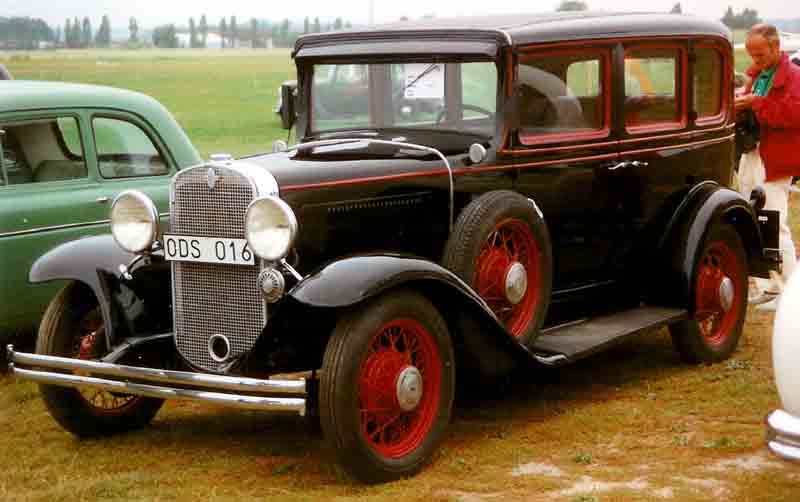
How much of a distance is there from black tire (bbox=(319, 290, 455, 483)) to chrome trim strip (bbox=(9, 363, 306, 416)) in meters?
0.17

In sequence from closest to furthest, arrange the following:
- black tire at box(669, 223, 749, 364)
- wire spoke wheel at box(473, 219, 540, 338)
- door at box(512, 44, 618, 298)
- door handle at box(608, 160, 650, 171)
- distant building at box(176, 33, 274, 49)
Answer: wire spoke wheel at box(473, 219, 540, 338) < door at box(512, 44, 618, 298) < door handle at box(608, 160, 650, 171) < black tire at box(669, 223, 749, 364) < distant building at box(176, 33, 274, 49)

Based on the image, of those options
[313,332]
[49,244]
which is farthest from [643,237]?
[49,244]

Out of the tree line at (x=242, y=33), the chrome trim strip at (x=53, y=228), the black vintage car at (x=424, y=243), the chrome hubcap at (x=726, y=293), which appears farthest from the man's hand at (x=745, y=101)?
the tree line at (x=242, y=33)

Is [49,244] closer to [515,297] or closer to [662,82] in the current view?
[515,297]

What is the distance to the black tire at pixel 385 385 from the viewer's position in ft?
15.8

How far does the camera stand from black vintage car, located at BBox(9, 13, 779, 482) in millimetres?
5031

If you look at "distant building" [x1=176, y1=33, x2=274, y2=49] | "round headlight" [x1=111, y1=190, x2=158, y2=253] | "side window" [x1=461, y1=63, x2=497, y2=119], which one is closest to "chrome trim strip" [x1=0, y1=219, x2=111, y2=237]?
"round headlight" [x1=111, y1=190, x2=158, y2=253]

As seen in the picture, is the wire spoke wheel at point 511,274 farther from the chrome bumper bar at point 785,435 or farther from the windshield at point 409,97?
the chrome bumper bar at point 785,435

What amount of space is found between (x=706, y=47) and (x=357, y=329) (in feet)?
11.4

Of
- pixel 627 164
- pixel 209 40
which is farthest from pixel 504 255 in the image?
pixel 209 40

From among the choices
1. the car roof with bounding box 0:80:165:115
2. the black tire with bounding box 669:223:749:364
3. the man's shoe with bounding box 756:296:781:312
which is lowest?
the man's shoe with bounding box 756:296:781:312

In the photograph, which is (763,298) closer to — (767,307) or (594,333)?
(767,307)

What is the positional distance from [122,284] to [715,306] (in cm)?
341

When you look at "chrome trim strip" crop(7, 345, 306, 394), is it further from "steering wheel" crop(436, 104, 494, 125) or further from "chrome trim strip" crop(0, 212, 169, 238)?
"steering wheel" crop(436, 104, 494, 125)
